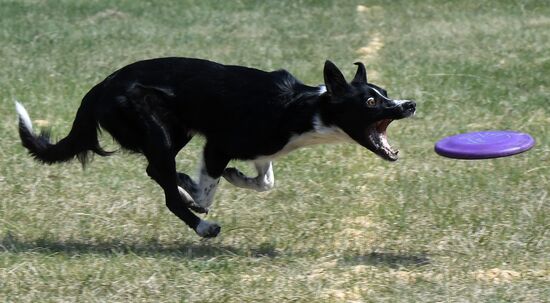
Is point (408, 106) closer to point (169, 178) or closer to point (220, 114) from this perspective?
point (220, 114)

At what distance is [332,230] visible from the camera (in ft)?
23.2

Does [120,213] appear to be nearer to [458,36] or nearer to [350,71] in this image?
[350,71]

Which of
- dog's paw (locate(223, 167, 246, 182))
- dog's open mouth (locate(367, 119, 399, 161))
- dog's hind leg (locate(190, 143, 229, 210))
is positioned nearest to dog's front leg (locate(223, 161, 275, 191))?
dog's paw (locate(223, 167, 246, 182))

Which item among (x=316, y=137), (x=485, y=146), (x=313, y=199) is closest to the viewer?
(x=316, y=137)

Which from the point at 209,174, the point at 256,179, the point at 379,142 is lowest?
the point at 256,179

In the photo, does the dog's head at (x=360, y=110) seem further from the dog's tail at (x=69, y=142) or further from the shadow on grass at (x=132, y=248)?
the dog's tail at (x=69, y=142)

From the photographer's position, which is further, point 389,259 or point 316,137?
point 316,137

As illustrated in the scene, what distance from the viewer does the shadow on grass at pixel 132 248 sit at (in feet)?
21.4

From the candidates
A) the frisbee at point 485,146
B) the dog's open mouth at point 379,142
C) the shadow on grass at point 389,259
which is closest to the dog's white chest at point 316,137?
the dog's open mouth at point 379,142

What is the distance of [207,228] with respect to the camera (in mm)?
6711

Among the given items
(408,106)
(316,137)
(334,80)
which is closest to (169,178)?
(316,137)

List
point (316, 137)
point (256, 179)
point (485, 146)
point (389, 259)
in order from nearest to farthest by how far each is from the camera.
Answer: point (389, 259)
point (316, 137)
point (485, 146)
point (256, 179)

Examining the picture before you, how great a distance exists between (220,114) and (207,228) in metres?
0.74

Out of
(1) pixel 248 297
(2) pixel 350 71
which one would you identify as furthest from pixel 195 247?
(2) pixel 350 71
